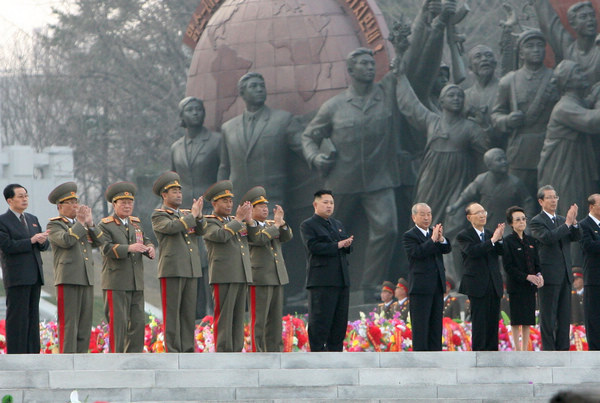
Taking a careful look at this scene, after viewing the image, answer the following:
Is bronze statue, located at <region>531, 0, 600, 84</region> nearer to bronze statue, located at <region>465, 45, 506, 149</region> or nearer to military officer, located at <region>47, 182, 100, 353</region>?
bronze statue, located at <region>465, 45, 506, 149</region>

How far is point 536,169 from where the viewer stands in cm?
1587

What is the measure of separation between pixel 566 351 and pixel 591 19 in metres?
6.27

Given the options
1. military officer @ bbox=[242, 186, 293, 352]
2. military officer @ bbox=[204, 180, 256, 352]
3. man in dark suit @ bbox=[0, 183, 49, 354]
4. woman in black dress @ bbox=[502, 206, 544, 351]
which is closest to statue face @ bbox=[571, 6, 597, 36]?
woman in black dress @ bbox=[502, 206, 544, 351]

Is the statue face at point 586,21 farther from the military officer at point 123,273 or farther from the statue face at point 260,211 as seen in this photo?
the military officer at point 123,273

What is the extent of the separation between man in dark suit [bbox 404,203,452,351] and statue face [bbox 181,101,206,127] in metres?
7.33

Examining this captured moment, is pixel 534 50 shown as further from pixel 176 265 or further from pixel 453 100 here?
pixel 176 265

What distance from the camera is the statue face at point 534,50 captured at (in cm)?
1542

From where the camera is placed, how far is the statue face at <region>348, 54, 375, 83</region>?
16266mm

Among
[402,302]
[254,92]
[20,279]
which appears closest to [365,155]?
[254,92]

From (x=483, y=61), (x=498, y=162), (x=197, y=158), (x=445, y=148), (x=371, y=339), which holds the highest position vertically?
(x=483, y=61)

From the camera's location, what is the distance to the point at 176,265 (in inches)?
408

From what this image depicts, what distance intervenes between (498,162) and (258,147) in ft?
10.3

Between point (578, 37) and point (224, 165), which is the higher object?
point (578, 37)

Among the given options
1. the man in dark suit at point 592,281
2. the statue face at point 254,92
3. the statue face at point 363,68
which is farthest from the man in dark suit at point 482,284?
the statue face at point 254,92
